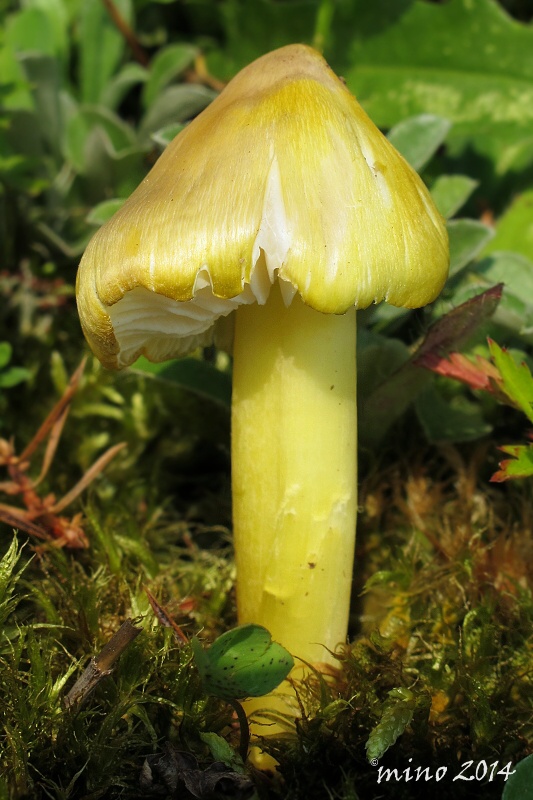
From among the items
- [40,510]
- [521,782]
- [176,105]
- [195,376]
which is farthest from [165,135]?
[521,782]

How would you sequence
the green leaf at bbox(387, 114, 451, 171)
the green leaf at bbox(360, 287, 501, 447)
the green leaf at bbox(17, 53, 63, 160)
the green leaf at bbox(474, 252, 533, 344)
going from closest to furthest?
the green leaf at bbox(360, 287, 501, 447)
the green leaf at bbox(474, 252, 533, 344)
the green leaf at bbox(387, 114, 451, 171)
the green leaf at bbox(17, 53, 63, 160)

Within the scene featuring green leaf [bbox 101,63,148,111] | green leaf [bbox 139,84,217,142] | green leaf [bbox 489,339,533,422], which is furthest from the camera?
green leaf [bbox 101,63,148,111]

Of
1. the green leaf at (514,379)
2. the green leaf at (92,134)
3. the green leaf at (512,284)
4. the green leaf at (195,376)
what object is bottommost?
the green leaf at (195,376)

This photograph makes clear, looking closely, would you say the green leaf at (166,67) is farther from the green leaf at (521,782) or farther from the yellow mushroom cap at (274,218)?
the green leaf at (521,782)

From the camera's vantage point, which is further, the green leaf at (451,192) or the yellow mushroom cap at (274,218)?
the green leaf at (451,192)

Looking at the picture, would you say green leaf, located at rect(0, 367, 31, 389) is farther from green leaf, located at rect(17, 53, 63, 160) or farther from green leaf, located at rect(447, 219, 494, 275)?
green leaf, located at rect(447, 219, 494, 275)

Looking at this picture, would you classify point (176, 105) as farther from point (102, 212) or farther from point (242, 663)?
point (242, 663)

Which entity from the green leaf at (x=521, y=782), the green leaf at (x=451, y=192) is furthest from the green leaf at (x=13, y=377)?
the green leaf at (x=521, y=782)

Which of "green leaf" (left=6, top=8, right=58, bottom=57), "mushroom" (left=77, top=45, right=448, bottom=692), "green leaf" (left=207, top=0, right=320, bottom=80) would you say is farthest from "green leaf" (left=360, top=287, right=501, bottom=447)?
"green leaf" (left=6, top=8, right=58, bottom=57)
